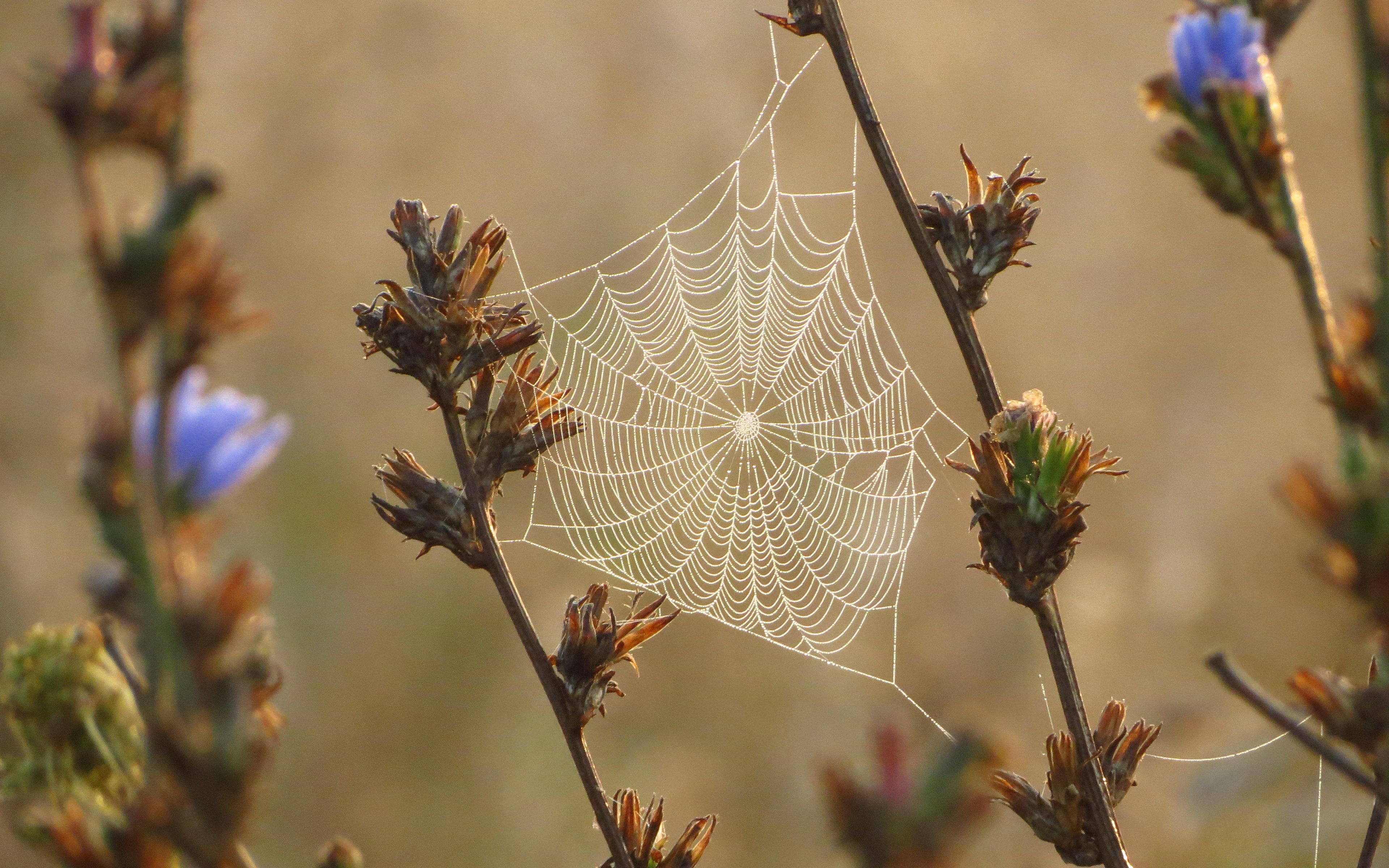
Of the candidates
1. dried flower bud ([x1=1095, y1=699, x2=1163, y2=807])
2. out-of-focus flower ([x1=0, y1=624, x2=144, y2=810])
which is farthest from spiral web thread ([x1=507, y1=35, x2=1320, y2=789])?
out-of-focus flower ([x1=0, y1=624, x2=144, y2=810])

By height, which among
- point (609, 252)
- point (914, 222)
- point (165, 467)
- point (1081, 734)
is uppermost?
point (609, 252)

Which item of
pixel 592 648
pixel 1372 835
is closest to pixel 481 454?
pixel 592 648

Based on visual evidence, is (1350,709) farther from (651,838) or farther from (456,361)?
(456,361)

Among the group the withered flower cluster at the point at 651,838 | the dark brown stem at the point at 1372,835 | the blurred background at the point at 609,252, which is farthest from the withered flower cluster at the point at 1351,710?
the blurred background at the point at 609,252

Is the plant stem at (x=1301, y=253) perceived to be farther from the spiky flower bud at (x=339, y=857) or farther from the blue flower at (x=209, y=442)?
the spiky flower bud at (x=339, y=857)

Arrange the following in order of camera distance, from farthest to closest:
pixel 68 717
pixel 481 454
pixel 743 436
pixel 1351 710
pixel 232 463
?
pixel 743 436
pixel 481 454
pixel 68 717
pixel 1351 710
pixel 232 463

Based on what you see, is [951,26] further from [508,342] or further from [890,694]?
[508,342]
